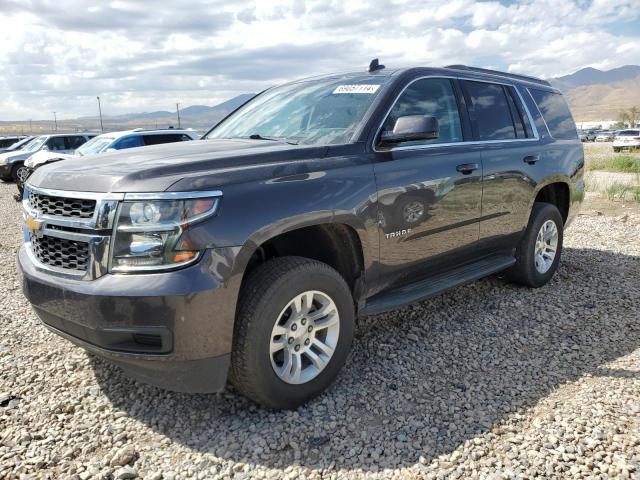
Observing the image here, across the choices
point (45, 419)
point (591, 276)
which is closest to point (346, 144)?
point (45, 419)

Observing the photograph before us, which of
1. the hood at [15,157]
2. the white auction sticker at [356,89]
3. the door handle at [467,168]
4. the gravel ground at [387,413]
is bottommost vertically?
the gravel ground at [387,413]

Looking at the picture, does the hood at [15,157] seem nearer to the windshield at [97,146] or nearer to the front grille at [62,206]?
the windshield at [97,146]

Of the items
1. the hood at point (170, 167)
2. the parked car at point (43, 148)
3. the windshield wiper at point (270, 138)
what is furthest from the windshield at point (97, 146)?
the hood at point (170, 167)

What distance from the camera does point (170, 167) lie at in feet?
8.49

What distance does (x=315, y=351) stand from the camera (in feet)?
9.93

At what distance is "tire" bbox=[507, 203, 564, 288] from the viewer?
475 centimetres

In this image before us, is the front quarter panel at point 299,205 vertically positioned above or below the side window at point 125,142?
below

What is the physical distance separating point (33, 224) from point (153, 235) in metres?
0.89

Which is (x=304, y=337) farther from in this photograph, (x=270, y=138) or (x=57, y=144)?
(x=57, y=144)

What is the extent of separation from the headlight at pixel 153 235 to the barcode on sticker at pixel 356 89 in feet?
5.59

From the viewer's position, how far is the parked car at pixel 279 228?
94.8 inches

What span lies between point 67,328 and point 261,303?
971mm

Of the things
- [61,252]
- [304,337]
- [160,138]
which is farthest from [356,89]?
[160,138]

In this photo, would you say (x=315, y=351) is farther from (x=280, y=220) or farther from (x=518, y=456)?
(x=518, y=456)
